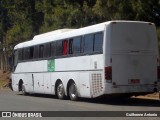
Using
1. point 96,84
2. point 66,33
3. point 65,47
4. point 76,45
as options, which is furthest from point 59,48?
point 96,84

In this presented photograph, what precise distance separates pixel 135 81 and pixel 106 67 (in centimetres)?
142

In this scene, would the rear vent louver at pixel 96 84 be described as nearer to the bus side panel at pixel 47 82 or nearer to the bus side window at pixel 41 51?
the bus side panel at pixel 47 82

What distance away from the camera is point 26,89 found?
1153 inches

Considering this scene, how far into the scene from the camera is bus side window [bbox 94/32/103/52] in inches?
798

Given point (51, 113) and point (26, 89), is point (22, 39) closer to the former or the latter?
point (26, 89)

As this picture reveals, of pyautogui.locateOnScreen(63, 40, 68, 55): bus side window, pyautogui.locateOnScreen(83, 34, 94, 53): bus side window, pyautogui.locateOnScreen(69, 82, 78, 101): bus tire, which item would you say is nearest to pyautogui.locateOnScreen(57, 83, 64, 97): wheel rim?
pyautogui.locateOnScreen(69, 82, 78, 101): bus tire

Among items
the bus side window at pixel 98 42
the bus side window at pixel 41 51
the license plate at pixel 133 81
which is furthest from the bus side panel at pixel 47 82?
the license plate at pixel 133 81

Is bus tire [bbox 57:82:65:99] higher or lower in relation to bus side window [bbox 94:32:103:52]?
lower

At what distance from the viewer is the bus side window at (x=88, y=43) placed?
21.1 metres

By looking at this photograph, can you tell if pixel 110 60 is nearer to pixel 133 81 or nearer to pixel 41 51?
pixel 133 81

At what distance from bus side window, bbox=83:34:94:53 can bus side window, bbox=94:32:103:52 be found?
0.34 metres

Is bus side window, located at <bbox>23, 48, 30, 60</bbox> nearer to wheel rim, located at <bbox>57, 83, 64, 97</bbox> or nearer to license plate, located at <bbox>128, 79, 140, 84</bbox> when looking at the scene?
wheel rim, located at <bbox>57, 83, 64, 97</bbox>

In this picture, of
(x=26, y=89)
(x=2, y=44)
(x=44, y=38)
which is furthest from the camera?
(x=2, y=44)

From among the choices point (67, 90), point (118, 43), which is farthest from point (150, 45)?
point (67, 90)
